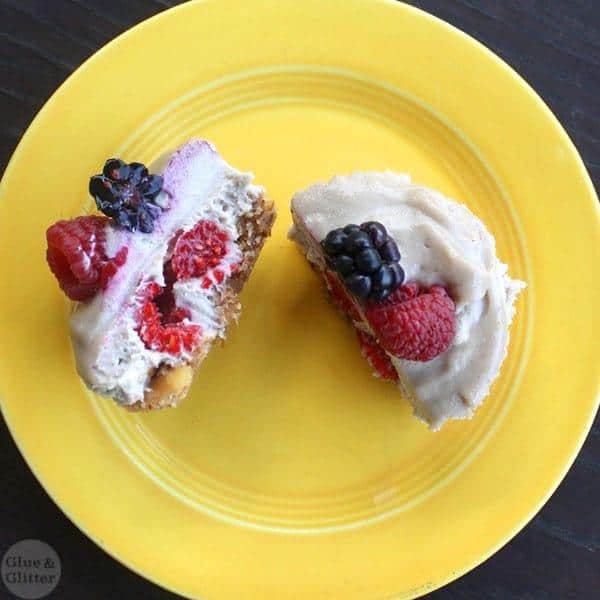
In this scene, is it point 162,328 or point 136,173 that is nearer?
point 136,173

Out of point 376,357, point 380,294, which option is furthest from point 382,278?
point 376,357

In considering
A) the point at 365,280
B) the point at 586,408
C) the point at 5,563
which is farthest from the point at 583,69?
the point at 5,563

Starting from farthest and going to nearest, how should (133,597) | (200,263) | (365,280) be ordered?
(133,597) → (200,263) → (365,280)

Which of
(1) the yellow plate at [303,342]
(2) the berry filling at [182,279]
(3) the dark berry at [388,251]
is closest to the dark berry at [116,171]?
(2) the berry filling at [182,279]

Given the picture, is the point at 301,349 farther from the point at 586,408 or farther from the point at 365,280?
the point at 586,408

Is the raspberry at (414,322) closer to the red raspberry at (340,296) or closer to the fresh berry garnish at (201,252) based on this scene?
the red raspberry at (340,296)

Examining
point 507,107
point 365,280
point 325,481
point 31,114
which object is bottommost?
point 325,481

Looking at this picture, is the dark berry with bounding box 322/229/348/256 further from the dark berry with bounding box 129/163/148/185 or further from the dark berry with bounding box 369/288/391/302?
the dark berry with bounding box 129/163/148/185

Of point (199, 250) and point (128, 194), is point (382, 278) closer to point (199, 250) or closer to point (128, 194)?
point (199, 250)
